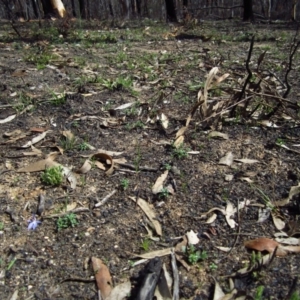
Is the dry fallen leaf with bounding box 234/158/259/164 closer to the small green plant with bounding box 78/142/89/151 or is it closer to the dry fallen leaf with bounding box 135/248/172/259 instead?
the dry fallen leaf with bounding box 135/248/172/259

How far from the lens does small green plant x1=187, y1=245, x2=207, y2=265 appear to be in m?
2.24

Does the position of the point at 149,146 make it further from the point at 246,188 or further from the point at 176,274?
the point at 176,274

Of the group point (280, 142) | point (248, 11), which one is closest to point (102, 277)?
point (280, 142)

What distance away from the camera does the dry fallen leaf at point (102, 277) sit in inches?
82.8

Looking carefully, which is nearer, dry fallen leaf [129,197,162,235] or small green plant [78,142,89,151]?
dry fallen leaf [129,197,162,235]

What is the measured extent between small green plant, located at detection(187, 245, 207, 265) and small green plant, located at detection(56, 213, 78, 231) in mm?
706

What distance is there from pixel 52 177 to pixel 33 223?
41 centimetres

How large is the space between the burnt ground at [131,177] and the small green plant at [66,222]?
0.02m

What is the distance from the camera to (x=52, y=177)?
2.83 metres

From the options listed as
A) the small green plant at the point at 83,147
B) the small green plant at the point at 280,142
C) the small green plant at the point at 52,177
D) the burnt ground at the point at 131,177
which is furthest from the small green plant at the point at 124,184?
the small green plant at the point at 280,142

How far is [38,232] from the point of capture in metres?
2.46

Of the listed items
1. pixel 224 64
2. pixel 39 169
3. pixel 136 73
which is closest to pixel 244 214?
pixel 39 169

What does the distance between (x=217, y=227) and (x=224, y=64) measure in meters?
3.46

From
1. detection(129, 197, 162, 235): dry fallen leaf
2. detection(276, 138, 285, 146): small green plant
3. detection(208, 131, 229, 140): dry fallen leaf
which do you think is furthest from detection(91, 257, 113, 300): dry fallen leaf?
detection(276, 138, 285, 146): small green plant
